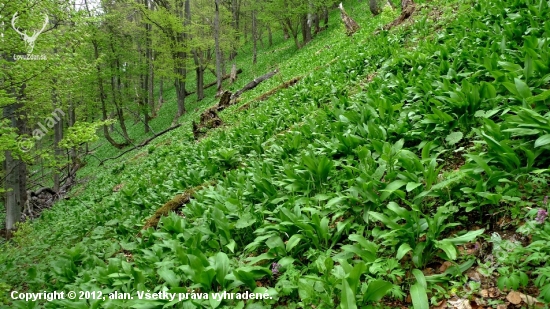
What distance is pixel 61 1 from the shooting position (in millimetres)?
10188

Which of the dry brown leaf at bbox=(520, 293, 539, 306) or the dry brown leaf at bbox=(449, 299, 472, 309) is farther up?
the dry brown leaf at bbox=(520, 293, 539, 306)

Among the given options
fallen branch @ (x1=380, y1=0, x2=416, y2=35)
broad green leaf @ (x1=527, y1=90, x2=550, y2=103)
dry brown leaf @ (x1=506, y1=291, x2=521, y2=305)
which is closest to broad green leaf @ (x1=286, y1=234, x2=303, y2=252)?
dry brown leaf @ (x1=506, y1=291, x2=521, y2=305)

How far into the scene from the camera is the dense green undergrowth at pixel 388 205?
2.42 m

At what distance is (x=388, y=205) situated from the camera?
2814 mm

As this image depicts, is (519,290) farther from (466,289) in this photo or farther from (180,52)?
(180,52)

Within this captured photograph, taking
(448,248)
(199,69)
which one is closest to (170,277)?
(448,248)

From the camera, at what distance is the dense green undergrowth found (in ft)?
7.93

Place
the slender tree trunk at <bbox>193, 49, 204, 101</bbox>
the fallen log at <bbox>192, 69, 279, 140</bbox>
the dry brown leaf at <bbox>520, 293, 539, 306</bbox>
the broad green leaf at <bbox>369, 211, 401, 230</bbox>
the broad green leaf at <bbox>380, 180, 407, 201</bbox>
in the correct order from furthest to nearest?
the slender tree trunk at <bbox>193, 49, 204, 101</bbox> → the fallen log at <bbox>192, 69, 279, 140</bbox> → the broad green leaf at <bbox>380, 180, 407, 201</bbox> → the broad green leaf at <bbox>369, 211, 401, 230</bbox> → the dry brown leaf at <bbox>520, 293, 539, 306</bbox>

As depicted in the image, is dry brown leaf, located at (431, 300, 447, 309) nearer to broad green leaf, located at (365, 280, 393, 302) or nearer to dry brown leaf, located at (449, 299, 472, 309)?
dry brown leaf, located at (449, 299, 472, 309)

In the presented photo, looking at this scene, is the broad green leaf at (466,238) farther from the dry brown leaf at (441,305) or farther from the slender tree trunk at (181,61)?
the slender tree trunk at (181,61)

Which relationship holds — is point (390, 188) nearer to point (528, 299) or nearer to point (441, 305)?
point (441, 305)

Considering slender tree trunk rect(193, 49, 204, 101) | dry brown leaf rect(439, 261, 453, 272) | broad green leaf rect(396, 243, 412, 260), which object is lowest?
dry brown leaf rect(439, 261, 453, 272)

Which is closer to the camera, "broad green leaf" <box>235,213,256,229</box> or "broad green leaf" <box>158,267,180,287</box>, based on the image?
"broad green leaf" <box>158,267,180,287</box>

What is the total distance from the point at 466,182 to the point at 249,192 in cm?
268
